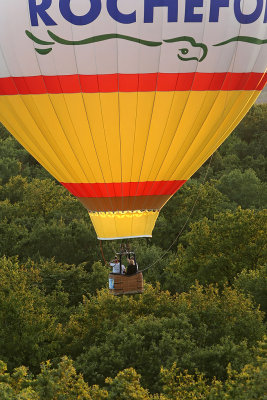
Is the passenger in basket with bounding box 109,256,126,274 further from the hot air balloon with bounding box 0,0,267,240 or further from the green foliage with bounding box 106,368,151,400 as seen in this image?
the green foliage with bounding box 106,368,151,400

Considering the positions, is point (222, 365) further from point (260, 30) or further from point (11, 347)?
point (260, 30)

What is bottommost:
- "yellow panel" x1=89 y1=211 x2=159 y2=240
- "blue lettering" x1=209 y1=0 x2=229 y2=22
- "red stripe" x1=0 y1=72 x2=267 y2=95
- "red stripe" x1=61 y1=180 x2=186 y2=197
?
"yellow panel" x1=89 y1=211 x2=159 y2=240

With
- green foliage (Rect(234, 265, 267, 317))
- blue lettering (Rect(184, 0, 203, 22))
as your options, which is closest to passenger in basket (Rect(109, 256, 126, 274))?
blue lettering (Rect(184, 0, 203, 22))

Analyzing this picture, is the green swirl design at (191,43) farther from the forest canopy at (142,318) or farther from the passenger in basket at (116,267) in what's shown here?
the forest canopy at (142,318)

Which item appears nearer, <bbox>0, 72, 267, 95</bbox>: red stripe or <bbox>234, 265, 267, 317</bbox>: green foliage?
<bbox>0, 72, 267, 95</bbox>: red stripe

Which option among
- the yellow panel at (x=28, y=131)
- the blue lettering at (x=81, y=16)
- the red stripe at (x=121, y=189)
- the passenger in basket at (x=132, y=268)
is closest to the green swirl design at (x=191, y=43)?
the blue lettering at (x=81, y=16)

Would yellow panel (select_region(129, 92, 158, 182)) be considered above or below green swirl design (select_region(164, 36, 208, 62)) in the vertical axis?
below

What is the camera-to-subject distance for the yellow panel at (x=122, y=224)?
20391 mm

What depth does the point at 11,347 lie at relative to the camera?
3550 cm

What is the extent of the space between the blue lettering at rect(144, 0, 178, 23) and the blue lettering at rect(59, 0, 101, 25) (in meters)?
1.07

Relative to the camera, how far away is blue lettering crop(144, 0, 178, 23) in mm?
18359

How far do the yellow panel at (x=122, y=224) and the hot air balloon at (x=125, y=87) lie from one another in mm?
25

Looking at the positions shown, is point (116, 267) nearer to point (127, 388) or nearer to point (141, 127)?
point (141, 127)

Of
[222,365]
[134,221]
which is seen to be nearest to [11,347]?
[222,365]
